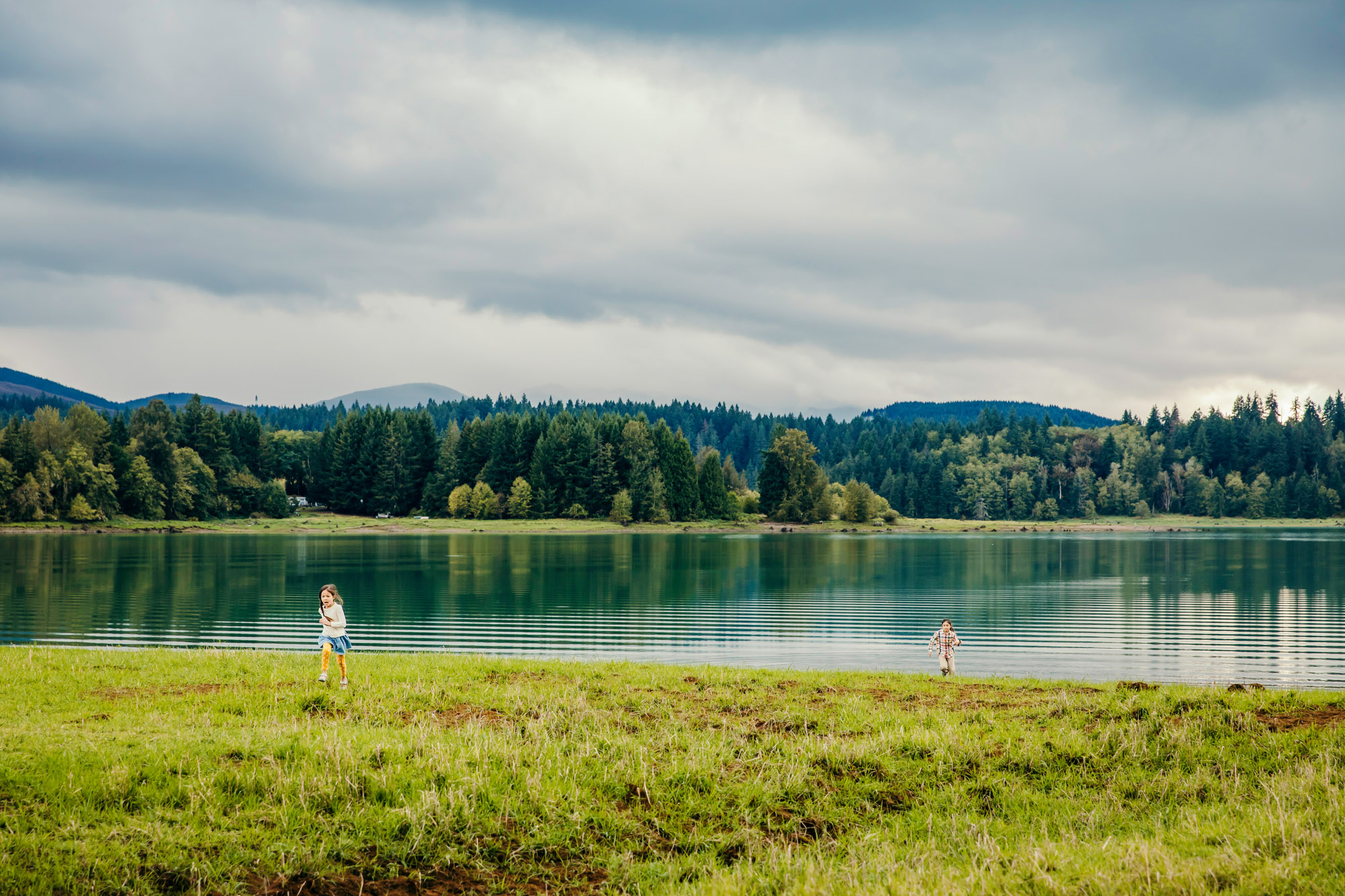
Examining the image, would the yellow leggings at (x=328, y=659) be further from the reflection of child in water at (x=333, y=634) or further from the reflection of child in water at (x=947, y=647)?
the reflection of child in water at (x=947, y=647)

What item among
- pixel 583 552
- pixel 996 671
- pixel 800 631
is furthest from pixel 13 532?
pixel 996 671

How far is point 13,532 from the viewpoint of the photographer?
117m

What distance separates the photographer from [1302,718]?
1523cm

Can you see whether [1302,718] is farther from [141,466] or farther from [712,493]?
[712,493]

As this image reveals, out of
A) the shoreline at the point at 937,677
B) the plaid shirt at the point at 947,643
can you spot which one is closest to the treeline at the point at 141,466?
the shoreline at the point at 937,677

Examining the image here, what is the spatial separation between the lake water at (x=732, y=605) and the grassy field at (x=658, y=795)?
14513 mm

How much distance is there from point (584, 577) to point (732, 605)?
57.6 ft

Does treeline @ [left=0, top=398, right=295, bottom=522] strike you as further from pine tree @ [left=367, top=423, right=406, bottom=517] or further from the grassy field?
the grassy field

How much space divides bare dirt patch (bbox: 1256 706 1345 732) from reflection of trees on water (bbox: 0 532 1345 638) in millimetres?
24468

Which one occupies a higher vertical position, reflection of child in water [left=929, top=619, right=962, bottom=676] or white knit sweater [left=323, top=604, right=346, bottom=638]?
white knit sweater [left=323, top=604, right=346, bottom=638]

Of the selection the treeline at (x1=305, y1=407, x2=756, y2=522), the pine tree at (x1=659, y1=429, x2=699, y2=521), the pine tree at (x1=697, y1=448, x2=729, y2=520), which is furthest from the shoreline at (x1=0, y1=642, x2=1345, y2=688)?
the pine tree at (x1=697, y1=448, x2=729, y2=520)

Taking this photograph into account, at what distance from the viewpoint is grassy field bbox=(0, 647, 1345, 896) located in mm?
9336

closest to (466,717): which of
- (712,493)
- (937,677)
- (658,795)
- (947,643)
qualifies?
(658,795)

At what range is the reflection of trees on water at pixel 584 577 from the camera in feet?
149
